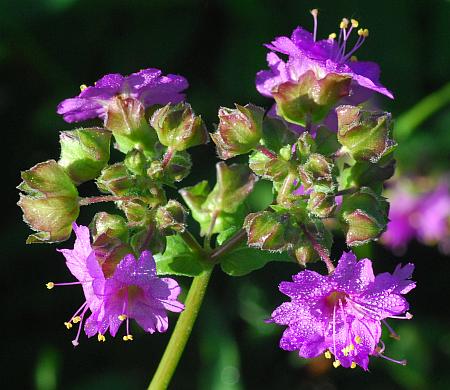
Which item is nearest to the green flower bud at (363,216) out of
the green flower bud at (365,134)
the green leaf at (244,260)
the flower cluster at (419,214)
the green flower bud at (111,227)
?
the green flower bud at (365,134)

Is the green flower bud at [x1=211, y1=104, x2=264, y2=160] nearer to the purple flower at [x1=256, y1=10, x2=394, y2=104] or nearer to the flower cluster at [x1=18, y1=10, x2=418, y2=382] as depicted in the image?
the flower cluster at [x1=18, y1=10, x2=418, y2=382]

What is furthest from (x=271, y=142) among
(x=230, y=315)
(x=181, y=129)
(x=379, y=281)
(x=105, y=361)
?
(x=105, y=361)

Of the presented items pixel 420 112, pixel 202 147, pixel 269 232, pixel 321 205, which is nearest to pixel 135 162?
pixel 269 232

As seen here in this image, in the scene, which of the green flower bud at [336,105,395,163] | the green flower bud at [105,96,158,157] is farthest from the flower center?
the green flower bud at [105,96,158,157]

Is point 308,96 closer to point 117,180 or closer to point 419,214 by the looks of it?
point 117,180

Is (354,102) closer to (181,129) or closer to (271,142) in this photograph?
(271,142)

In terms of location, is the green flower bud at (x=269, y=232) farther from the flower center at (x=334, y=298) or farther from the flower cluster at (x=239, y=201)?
the flower center at (x=334, y=298)

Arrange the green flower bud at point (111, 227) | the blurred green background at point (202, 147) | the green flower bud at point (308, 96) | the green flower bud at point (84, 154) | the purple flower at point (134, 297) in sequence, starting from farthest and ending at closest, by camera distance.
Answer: the blurred green background at point (202, 147)
the green flower bud at point (308, 96)
the green flower bud at point (84, 154)
the green flower bud at point (111, 227)
the purple flower at point (134, 297)
